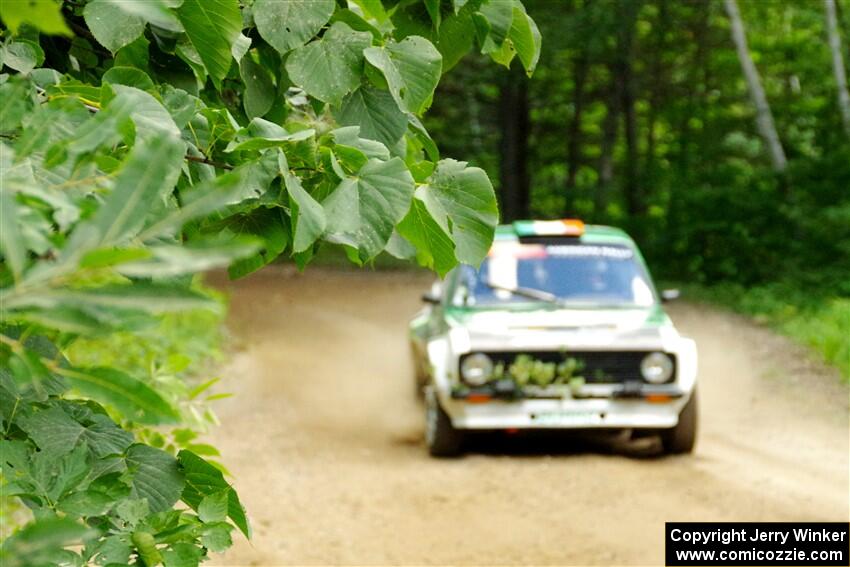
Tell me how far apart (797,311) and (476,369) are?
403 inches

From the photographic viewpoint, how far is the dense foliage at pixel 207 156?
5.19 ft

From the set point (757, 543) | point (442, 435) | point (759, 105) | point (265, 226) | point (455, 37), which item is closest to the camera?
point (265, 226)

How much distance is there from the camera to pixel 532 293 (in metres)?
9.12

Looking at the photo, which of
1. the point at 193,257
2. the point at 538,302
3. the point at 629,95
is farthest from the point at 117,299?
the point at 629,95

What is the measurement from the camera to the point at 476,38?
2.36 metres

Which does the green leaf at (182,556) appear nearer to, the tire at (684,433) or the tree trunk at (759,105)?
the tire at (684,433)

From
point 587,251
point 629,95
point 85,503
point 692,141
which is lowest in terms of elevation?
point 692,141

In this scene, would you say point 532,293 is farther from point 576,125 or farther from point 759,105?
point 576,125

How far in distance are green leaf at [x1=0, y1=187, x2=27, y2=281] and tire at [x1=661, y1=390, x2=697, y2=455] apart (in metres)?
7.67

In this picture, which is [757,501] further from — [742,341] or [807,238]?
[807,238]

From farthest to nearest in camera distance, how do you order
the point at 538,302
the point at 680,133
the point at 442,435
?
the point at 680,133, the point at 538,302, the point at 442,435

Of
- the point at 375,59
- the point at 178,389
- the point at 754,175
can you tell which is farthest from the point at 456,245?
the point at 754,175

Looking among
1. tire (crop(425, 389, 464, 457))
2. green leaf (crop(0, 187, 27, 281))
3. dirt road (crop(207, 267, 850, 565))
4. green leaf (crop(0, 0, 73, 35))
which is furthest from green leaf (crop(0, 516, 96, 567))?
tire (crop(425, 389, 464, 457))

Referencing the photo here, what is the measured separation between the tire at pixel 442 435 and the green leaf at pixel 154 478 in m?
6.35
